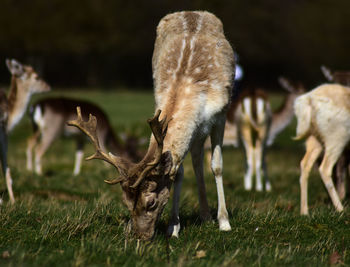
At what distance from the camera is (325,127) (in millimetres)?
6227

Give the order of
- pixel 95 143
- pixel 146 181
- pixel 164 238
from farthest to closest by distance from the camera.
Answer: pixel 164 238 < pixel 95 143 < pixel 146 181

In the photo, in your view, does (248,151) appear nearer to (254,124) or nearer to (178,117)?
(254,124)

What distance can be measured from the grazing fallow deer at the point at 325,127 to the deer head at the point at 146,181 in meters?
2.60

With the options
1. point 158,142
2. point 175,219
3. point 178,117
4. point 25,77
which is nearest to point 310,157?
point 175,219

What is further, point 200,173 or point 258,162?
point 258,162

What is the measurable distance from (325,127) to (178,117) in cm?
259

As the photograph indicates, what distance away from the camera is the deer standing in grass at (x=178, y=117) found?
13.1ft

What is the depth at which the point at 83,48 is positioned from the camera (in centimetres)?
3775

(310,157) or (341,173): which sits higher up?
(310,157)

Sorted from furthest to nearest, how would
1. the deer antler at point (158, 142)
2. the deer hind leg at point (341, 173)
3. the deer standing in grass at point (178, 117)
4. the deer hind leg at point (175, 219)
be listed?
the deer hind leg at point (341, 173)
the deer hind leg at point (175, 219)
the deer standing in grass at point (178, 117)
the deer antler at point (158, 142)

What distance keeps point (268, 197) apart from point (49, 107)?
5.57 m

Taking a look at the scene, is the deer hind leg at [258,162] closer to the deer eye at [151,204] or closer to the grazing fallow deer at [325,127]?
the grazing fallow deer at [325,127]

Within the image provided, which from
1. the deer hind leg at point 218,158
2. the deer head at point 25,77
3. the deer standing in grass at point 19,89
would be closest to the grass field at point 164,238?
the deer hind leg at point 218,158

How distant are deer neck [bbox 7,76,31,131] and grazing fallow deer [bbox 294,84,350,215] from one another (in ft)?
13.8
